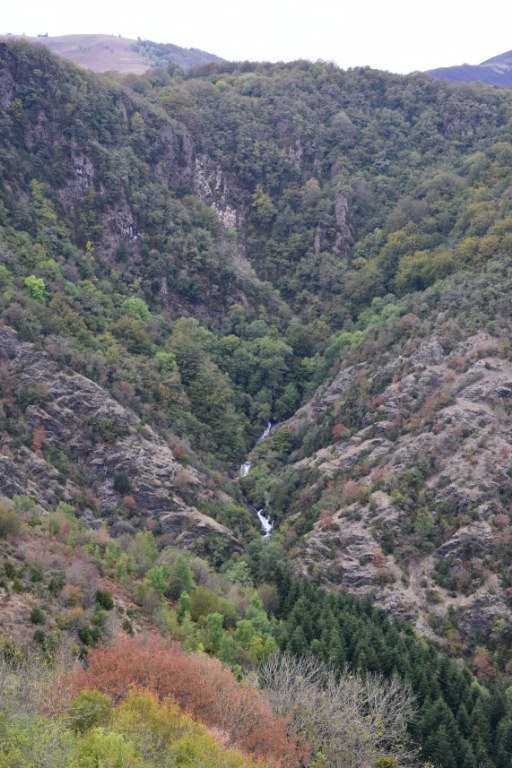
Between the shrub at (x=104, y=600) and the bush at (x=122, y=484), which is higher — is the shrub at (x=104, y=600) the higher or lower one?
the higher one

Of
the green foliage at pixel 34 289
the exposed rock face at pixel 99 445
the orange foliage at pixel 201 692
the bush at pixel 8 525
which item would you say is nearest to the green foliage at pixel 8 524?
the bush at pixel 8 525

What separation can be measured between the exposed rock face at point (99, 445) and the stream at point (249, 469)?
720 cm

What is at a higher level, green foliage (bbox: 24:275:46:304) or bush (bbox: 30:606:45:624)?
green foliage (bbox: 24:275:46:304)

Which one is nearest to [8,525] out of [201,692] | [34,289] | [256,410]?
[201,692]

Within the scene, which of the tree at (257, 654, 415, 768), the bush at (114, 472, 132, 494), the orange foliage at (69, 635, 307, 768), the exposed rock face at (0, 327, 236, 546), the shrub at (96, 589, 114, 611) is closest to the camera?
the orange foliage at (69, 635, 307, 768)

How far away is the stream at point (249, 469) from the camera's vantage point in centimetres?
8625

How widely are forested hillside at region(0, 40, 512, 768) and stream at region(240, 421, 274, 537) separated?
63 cm

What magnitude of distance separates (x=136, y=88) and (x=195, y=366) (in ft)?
192

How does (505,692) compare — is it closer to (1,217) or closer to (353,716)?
(353,716)

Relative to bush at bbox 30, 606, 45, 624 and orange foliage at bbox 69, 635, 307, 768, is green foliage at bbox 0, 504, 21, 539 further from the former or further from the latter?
orange foliage at bbox 69, 635, 307, 768

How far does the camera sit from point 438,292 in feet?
307

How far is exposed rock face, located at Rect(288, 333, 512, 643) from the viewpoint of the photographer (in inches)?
2672

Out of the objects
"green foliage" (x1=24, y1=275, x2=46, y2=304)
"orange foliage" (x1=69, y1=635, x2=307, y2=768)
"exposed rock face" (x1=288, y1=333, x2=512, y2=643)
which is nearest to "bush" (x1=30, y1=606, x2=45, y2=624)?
"orange foliage" (x1=69, y1=635, x2=307, y2=768)

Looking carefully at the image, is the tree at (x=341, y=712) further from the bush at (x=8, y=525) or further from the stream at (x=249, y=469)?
the stream at (x=249, y=469)
